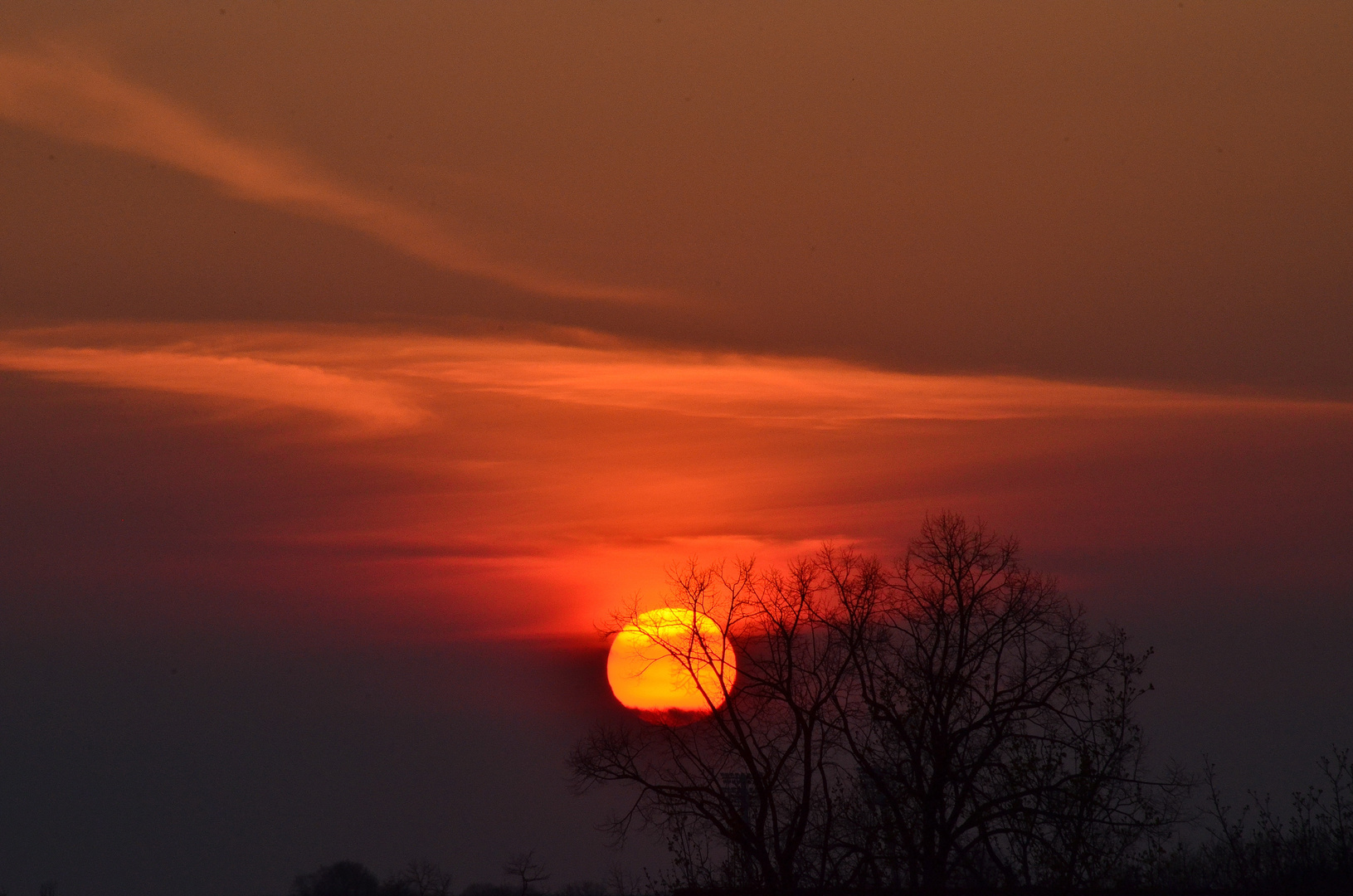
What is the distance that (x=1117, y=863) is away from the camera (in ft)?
73.1

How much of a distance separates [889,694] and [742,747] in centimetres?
399

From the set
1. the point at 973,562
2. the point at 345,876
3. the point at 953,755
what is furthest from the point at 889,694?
the point at 345,876

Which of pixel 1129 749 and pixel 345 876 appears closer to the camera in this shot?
pixel 1129 749

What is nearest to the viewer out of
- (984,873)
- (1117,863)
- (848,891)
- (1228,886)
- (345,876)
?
(1228,886)

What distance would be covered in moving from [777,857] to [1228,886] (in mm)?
12224

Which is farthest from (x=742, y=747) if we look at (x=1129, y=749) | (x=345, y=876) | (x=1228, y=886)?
(x=345, y=876)

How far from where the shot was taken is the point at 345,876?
91.8 metres

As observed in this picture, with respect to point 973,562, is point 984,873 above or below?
below

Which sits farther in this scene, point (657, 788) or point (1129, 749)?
point (657, 788)

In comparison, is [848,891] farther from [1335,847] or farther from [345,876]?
[345,876]

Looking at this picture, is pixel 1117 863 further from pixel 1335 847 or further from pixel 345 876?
pixel 345 876

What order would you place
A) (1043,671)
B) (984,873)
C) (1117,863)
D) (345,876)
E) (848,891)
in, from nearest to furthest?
(1117,863) → (848,891) → (984,873) → (1043,671) → (345,876)

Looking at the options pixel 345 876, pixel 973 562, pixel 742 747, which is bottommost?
pixel 345 876

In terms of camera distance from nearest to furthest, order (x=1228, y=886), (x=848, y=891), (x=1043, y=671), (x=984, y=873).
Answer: (x=1228, y=886) < (x=848, y=891) < (x=984, y=873) < (x=1043, y=671)
